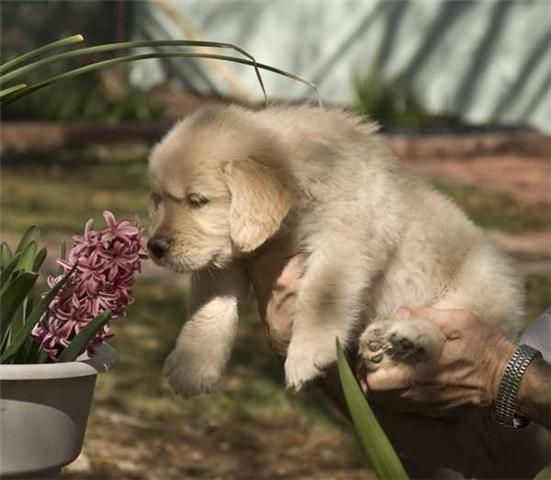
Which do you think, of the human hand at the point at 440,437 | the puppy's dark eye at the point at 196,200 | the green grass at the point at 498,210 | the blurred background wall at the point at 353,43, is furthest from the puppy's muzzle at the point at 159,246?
the blurred background wall at the point at 353,43

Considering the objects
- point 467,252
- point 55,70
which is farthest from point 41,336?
point 55,70

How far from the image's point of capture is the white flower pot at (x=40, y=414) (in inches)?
98.6

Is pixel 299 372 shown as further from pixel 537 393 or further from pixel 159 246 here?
pixel 537 393

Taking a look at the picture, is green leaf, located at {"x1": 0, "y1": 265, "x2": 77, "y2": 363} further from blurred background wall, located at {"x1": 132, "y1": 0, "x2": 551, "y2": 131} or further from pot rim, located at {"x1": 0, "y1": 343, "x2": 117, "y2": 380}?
blurred background wall, located at {"x1": 132, "y1": 0, "x2": 551, "y2": 131}

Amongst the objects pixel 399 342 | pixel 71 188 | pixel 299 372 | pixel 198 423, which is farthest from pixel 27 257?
pixel 71 188

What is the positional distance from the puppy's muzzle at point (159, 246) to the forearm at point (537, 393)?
0.87 m

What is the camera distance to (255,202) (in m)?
2.88

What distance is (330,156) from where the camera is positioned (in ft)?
9.89

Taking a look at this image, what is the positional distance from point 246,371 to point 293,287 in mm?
3159

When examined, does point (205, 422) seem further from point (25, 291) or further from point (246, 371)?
point (25, 291)

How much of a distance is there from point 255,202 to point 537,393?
771 millimetres

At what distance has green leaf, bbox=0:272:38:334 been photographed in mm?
2598

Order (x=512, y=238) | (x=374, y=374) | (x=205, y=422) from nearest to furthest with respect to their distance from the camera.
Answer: (x=374, y=374) → (x=205, y=422) → (x=512, y=238)

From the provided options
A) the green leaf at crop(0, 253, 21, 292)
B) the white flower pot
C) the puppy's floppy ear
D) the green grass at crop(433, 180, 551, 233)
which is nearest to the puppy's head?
the puppy's floppy ear
